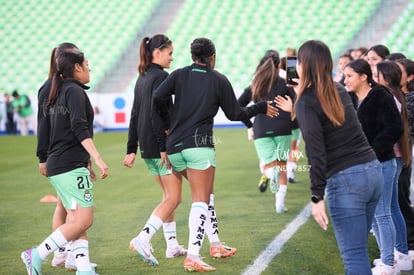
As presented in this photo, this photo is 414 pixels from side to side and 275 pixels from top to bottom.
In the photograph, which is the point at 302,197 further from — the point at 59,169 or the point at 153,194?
the point at 59,169

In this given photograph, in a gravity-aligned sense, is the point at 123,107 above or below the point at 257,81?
below

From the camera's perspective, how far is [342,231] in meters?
4.50

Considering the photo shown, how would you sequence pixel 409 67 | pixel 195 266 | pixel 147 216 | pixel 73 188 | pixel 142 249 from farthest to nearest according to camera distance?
pixel 147 216 → pixel 409 67 → pixel 142 249 → pixel 195 266 → pixel 73 188

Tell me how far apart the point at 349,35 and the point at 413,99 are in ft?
68.8

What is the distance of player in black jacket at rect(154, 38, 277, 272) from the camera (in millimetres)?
6207

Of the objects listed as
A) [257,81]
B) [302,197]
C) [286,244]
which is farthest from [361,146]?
[302,197]

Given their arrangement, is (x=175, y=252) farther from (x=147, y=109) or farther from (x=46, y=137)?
Answer: (x=46, y=137)

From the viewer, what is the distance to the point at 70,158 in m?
5.66

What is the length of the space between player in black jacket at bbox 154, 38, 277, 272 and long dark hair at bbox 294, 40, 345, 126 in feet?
5.74

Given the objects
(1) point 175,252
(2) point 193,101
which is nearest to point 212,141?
(2) point 193,101

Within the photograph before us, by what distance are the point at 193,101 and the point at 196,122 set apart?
178 mm

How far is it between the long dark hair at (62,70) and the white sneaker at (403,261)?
10.2 feet

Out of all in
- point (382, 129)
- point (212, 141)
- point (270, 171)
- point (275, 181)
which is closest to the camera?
point (382, 129)

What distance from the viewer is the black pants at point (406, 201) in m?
6.75
